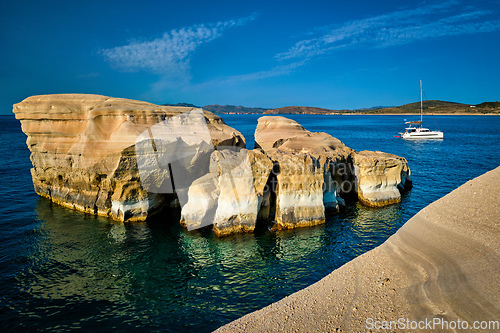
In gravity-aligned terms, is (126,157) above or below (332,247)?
above

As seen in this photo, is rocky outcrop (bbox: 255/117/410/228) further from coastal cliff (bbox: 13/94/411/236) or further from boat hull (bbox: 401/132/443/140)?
boat hull (bbox: 401/132/443/140)

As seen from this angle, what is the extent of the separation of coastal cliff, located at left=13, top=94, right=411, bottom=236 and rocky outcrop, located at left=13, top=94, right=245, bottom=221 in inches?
3.0

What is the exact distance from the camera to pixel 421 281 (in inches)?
326

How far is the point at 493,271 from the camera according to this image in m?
7.55

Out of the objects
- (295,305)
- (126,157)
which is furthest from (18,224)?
(295,305)

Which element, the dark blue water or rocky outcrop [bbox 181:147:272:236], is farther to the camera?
rocky outcrop [bbox 181:147:272:236]

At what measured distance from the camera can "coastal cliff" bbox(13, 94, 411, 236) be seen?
19.2 m

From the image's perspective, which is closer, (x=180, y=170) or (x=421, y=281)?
(x=421, y=281)

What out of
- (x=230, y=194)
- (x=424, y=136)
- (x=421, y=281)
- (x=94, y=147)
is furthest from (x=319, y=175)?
(x=424, y=136)

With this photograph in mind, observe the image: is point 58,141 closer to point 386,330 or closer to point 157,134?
point 157,134

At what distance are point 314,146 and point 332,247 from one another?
12454 mm

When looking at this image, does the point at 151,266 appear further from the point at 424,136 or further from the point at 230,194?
the point at 424,136

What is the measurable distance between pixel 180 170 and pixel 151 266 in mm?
8872

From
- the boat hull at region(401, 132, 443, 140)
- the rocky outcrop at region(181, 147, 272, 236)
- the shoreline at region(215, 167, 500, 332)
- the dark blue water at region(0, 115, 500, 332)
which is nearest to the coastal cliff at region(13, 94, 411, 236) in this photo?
the rocky outcrop at region(181, 147, 272, 236)
